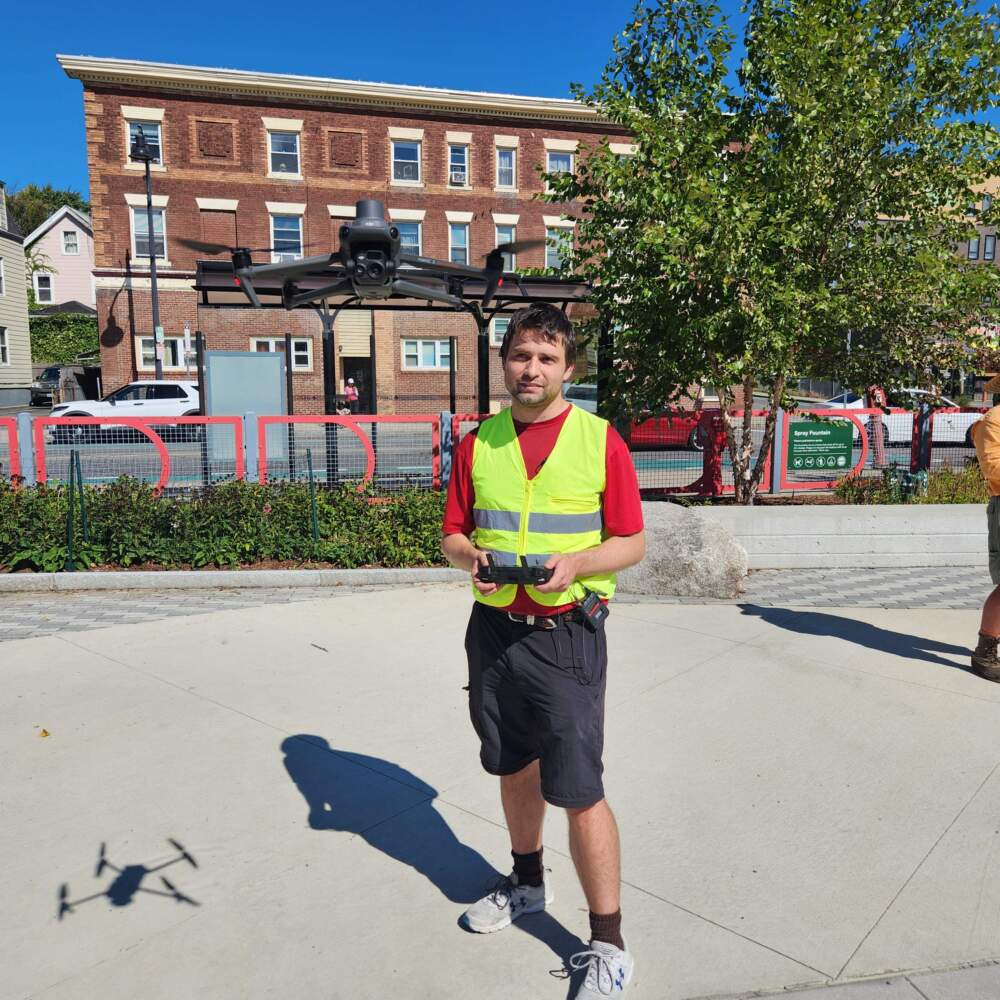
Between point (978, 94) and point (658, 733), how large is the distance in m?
7.55

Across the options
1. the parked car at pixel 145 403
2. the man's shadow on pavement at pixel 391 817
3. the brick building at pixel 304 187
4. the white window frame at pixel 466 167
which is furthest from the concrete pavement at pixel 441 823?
the white window frame at pixel 466 167

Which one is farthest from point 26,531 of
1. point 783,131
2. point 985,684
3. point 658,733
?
point 783,131

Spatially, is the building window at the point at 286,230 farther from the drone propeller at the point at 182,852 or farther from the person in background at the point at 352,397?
the drone propeller at the point at 182,852

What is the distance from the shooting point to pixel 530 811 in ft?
8.82

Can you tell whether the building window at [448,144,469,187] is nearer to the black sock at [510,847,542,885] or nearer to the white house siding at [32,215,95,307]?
the white house siding at [32,215,95,307]

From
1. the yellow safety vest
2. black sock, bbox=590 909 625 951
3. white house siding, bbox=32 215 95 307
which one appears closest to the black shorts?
the yellow safety vest

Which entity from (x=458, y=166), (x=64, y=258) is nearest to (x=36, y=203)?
(x=64, y=258)

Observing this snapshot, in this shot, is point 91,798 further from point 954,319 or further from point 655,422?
point 954,319

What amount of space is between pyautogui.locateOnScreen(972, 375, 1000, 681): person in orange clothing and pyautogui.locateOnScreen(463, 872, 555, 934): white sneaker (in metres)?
3.45

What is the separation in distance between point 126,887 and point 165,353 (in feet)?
104

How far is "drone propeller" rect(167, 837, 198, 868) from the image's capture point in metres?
3.07

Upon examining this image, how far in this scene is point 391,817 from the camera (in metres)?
3.41

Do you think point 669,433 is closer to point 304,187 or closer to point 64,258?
point 304,187

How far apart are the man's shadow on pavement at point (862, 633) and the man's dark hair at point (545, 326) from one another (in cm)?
400
